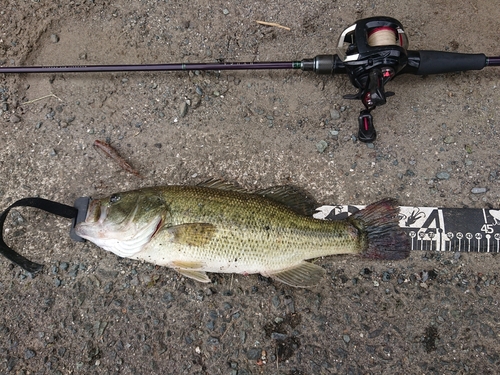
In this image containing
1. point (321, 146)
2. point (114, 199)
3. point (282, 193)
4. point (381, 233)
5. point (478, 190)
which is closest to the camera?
point (114, 199)

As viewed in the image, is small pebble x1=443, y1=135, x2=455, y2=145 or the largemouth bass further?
small pebble x1=443, y1=135, x2=455, y2=145

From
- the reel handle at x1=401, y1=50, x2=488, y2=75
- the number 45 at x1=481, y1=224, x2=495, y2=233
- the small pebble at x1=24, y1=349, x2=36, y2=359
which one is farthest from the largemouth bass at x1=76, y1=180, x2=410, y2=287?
the reel handle at x1=401, y1=50, x2=488, y2=75

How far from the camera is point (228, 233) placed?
2.60 metres

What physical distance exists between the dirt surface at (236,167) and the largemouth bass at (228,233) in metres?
0.27

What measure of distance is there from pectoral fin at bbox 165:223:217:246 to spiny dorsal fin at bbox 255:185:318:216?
21.3 inches

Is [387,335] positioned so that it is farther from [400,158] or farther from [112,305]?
[112,305]

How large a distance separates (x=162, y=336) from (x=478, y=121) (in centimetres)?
323

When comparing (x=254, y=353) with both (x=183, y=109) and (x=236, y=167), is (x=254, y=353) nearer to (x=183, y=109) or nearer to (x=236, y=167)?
(x=236, y=167)

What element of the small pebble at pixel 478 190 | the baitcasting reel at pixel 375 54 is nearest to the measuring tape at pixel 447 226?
the small pebble at pixel 478 190

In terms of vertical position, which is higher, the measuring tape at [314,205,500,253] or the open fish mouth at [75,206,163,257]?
the measuring tape at [314,205,500,253]

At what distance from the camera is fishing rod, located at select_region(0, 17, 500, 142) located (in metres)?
2.62

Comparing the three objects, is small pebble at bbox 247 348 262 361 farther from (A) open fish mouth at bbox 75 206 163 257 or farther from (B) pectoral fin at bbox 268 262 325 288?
(A) open fish mouth at bbox 75 206 163 257

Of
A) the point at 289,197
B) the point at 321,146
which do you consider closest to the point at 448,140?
the point at 321,146

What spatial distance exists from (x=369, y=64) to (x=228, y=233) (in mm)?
1592
